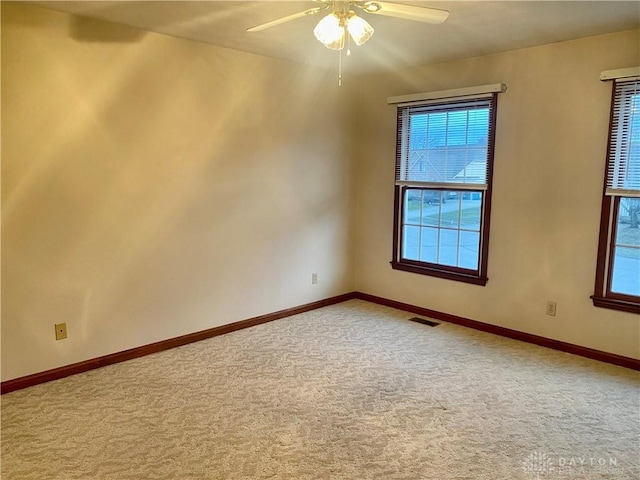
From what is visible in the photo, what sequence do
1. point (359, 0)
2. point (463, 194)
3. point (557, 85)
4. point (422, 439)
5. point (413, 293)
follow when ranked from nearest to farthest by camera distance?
point (359, 0)
point (422, 439)
point (557, 85)
point (463, 194)
point (413, 293)

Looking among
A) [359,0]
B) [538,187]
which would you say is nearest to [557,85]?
[538,187]

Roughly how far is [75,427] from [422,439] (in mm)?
1833

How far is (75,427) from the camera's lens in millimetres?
2475

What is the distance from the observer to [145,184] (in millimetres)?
3342

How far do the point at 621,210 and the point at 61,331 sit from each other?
3.91 m

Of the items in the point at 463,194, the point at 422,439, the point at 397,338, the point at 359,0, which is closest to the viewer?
the point at 359,0

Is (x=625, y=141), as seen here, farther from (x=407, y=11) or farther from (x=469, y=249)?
(x=407, y=11)

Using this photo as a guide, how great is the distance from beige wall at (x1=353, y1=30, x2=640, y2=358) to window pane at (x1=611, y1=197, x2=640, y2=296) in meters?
0.15

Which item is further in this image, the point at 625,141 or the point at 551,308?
the point at 551,308

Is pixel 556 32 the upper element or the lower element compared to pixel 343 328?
upper

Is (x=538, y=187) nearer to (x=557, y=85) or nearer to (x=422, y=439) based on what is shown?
(x=557, y=85)

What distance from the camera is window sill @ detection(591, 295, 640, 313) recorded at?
127 inches

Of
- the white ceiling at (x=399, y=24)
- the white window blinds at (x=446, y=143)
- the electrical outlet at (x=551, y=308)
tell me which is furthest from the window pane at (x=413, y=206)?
the electrical outlet at (x=551, y=308)

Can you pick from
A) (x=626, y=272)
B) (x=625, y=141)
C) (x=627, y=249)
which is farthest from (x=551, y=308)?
(x=625, y=141)
